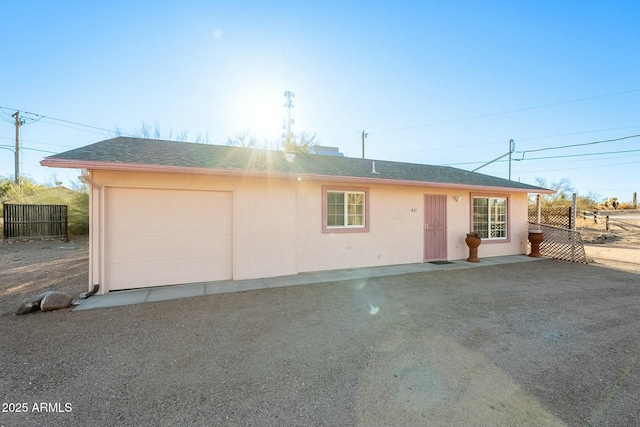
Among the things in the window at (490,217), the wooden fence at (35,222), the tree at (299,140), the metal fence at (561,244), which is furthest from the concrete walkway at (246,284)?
the tree at (299,140)

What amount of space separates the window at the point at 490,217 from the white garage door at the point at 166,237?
335 inches

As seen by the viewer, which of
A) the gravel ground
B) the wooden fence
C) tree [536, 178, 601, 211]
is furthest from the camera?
tree [536, 178, 601, 211]

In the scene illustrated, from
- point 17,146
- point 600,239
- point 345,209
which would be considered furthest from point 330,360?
point 17,146

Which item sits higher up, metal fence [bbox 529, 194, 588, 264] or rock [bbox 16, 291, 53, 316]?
metal fence [bbox 529, 194, 588, 264]

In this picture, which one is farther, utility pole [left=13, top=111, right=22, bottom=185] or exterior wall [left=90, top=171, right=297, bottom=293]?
utility pole [left=13, top=111, right=22, bottom=185]

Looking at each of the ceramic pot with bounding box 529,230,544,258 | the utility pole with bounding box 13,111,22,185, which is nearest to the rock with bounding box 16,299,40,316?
the ceramic pot with bounding box 529,230,544,258

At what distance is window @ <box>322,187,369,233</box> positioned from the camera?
26.4ft

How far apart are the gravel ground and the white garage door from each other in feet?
4.40

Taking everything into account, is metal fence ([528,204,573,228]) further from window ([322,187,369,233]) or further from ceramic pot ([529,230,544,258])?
window ([322,187,369,233])

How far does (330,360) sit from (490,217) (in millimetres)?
9633

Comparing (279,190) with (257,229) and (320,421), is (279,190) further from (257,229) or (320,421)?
(320,421)

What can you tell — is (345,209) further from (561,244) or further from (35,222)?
(35,222)

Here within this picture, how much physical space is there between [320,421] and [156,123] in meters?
22.3

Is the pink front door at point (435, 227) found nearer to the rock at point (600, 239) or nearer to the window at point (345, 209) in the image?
the window at point (345, 209)
